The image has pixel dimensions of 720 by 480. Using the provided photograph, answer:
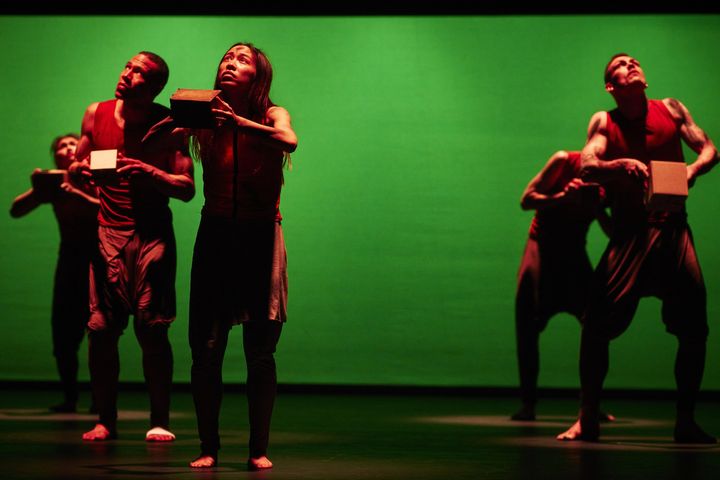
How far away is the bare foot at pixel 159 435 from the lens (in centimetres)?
468

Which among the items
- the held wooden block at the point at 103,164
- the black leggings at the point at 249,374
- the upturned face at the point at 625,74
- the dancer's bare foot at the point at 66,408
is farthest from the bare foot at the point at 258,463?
the dancer's bare foot at the point at 66,408

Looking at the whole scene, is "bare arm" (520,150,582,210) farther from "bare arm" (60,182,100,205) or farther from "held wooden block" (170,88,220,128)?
"held wooden block" (170,88,220,128)

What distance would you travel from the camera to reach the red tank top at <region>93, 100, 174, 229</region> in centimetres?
477

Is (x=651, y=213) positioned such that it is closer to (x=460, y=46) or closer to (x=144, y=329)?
(x=144, y=329)

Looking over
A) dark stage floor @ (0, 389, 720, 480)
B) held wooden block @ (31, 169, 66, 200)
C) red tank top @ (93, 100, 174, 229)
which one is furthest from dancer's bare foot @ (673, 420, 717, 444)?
held wooden block @ (31, 169, 66, 200)

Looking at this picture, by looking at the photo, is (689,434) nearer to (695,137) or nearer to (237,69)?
(695,137)

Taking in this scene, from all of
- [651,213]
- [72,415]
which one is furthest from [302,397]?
[651,213]

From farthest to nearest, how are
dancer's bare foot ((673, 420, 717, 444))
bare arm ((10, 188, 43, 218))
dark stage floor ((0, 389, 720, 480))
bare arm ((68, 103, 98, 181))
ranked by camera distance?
bare arm ((10, 188, 43, 218)), bare arm ((68, 103, 98, 181)), dancer's bare foot ((673, 420, 717, 444)), dark stage floor ((0, 389, 720, 480))

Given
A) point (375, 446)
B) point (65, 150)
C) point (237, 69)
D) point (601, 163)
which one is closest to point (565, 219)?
point (601, 163)

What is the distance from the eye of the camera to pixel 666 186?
4.56 metres

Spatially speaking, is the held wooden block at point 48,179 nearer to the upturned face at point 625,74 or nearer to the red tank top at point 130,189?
the red tank top at point 130,189

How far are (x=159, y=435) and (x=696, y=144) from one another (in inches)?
99.6
